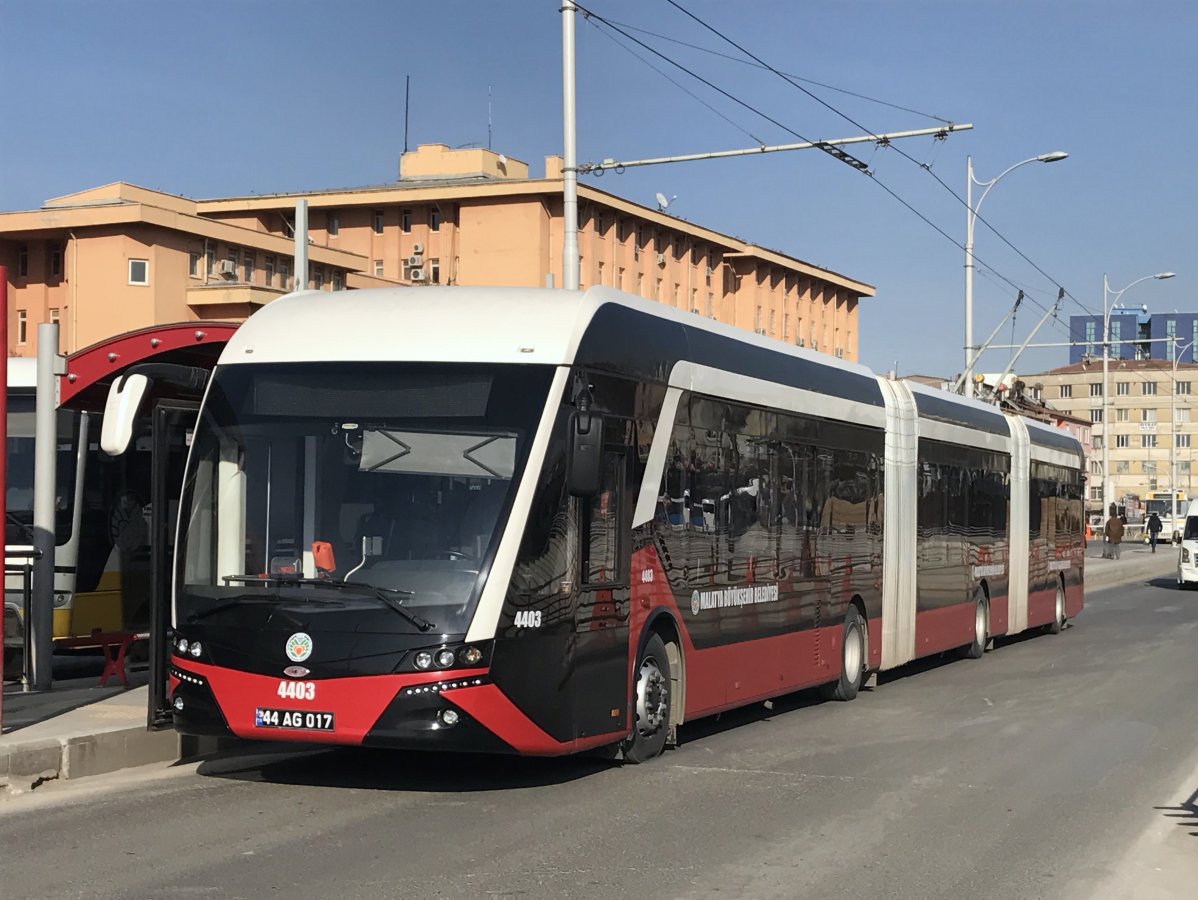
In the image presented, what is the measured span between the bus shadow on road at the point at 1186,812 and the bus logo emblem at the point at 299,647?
501 cm

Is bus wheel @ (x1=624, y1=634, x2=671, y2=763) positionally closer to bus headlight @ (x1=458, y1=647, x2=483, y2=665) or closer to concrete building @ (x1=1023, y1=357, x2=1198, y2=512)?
bus headlight @ (x1=458, y1=647, x2=483, y2=665)

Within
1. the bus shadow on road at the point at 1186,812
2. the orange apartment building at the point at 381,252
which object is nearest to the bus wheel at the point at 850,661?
the bus shadow on road at the point at 1186,812

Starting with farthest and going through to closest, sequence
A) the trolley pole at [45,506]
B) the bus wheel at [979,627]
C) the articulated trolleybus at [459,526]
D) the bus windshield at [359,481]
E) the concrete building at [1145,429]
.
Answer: the concrete building at [1145,429]
the bus wheel at [979,627]
the trolley pole at [45,506]
the bus windshield at [359,481]
the articulated trolleybus at [459,526]

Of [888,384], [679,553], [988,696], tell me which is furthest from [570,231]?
[679,553]

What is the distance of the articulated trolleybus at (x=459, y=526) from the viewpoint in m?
9.23

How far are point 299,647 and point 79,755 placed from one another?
6.00 ft

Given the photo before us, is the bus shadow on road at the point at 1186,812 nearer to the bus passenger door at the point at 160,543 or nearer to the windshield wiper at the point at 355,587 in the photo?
the windshield wiper at the point at 355,587

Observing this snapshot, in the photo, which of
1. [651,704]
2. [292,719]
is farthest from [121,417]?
[651,704]

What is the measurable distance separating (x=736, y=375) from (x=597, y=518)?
9.73ft

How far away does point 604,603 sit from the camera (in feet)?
33.8

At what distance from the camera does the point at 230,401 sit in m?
10.1

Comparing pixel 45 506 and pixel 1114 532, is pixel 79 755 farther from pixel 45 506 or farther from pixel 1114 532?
pixel 1114 532

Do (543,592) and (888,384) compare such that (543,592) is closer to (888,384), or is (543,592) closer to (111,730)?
(111,730)

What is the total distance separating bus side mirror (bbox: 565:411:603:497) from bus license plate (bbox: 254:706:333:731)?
1.92 meters
